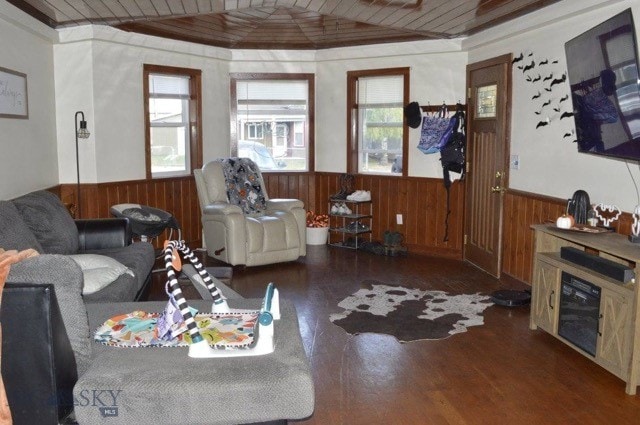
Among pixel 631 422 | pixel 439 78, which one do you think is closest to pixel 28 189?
pixel 439 78

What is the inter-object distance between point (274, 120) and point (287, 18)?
1814 millimetres

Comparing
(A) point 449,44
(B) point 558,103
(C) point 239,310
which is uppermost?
(A) point 449,44

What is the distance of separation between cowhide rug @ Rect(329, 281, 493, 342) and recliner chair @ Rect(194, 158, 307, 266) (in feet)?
3.95

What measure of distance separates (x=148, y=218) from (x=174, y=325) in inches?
133

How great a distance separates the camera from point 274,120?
774 centimetres

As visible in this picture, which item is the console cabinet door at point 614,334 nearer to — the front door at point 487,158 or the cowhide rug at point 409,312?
the cowhide rug at point 409,312

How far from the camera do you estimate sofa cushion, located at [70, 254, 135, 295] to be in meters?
3.57

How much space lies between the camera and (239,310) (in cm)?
292

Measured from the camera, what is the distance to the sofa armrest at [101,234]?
4871 millimetres

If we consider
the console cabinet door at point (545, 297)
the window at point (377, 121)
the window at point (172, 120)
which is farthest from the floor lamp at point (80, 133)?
the console cabinet door at point (545, 297)

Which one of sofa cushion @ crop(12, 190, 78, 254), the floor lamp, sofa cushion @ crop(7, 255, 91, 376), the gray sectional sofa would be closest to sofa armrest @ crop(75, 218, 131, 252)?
the gray sectional sofa

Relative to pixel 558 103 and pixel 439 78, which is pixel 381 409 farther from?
pixel 439 78

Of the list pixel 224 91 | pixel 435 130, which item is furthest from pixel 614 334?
pixel 224 91

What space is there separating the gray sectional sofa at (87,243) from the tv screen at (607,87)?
2988 mm
